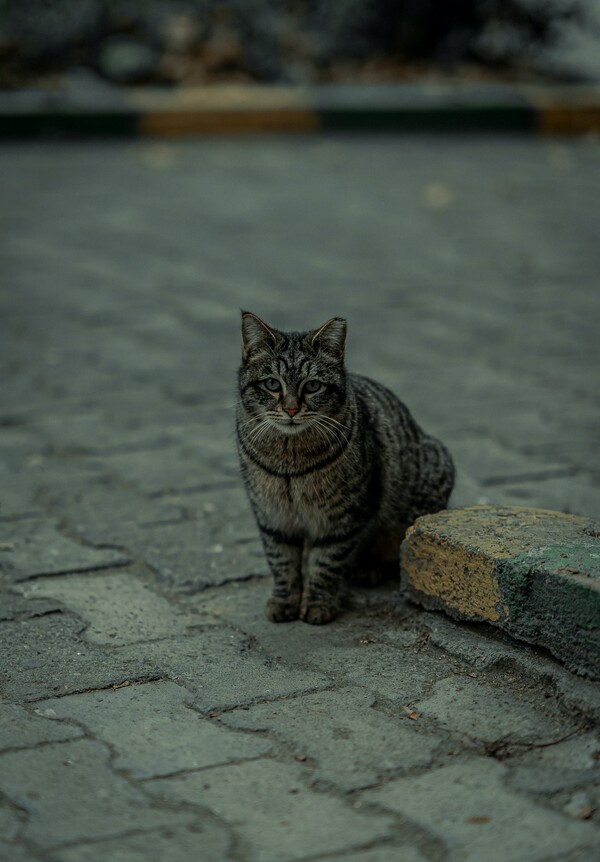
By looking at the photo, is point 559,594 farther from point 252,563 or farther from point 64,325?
point 64,325

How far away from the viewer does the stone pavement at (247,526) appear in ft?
9.09

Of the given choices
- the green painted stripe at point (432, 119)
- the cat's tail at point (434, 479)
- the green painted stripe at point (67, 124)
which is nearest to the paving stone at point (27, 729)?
the cat's tail at point (434, 479)

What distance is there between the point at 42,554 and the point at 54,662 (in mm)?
826

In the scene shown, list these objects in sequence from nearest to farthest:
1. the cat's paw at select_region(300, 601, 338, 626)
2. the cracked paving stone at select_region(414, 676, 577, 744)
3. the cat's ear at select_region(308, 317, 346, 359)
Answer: the cracked paving stone at select_region(414, 676, 577, 744) → the cat's paw at select_region(300, 601, 338, 626) → the cat's ear at select_region(308, 317, 346, 359)

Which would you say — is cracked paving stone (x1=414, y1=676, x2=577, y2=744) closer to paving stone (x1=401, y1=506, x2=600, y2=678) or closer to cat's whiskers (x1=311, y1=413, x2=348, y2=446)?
paving stone (x1=401, y1=506, x2=600, y2=678)

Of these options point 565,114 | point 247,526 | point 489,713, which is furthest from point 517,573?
point 565,114

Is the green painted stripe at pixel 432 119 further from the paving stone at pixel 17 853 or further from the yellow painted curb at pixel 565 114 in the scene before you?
the paving stone at pixel 17 853

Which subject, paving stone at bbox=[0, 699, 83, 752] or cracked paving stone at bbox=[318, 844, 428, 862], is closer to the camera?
cracked paving stone at bbox=[318, 844, 428, 862]

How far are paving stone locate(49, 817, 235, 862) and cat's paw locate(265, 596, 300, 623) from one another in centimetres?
118

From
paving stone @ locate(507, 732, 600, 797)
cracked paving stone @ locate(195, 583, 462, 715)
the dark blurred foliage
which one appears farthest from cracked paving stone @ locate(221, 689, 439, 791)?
the dark blurred foliage

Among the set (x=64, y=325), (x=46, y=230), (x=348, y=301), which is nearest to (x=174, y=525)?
(x=64, y=325)

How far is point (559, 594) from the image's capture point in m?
3.25

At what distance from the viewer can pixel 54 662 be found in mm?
3486

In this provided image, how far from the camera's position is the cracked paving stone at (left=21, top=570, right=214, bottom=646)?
3.69 meters
